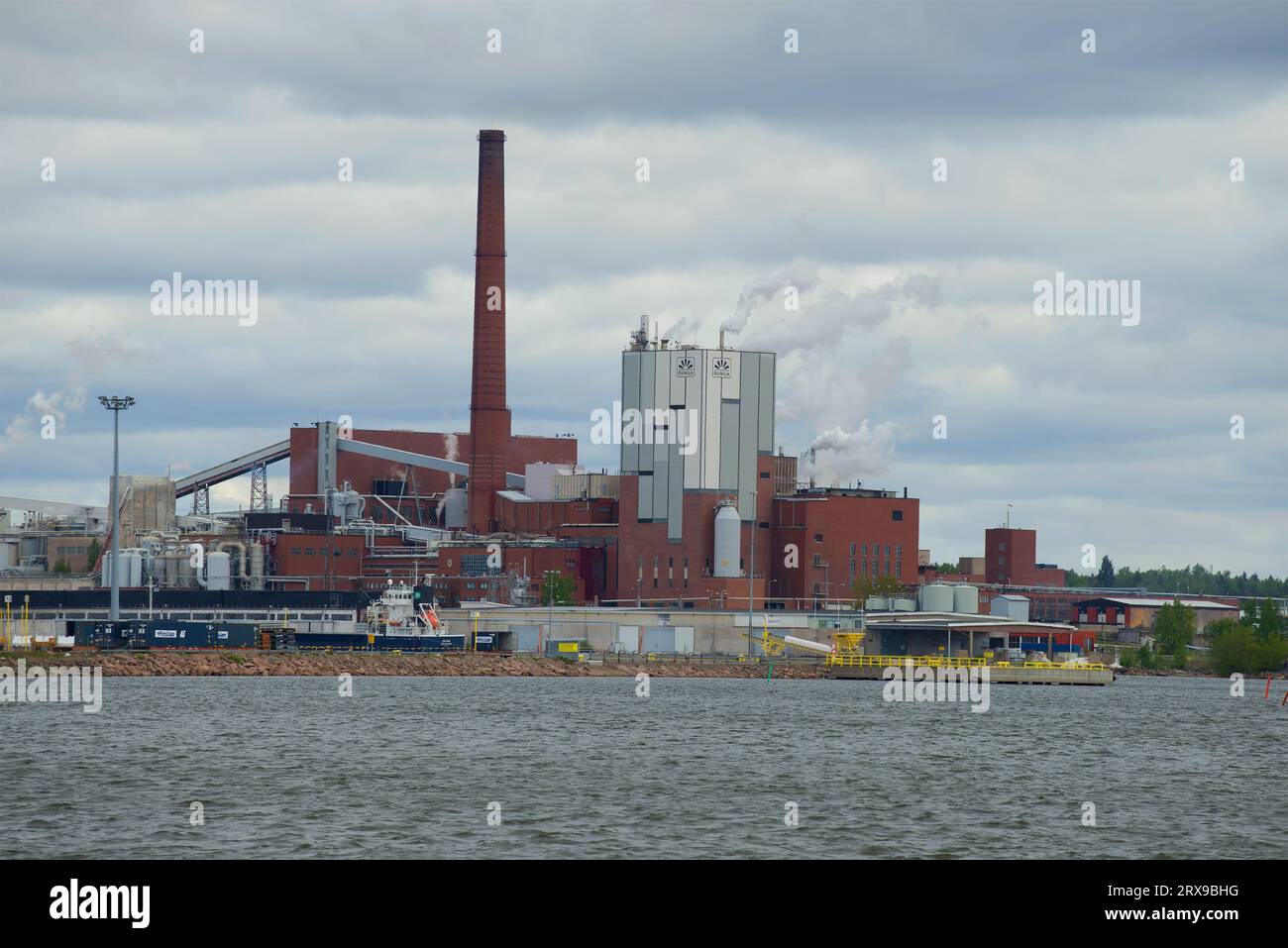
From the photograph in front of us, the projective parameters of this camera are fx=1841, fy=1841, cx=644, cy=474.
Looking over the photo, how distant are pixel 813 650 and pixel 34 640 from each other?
49393mm

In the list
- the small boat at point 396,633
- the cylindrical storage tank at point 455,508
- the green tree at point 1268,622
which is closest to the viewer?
the small boat at point 396,633

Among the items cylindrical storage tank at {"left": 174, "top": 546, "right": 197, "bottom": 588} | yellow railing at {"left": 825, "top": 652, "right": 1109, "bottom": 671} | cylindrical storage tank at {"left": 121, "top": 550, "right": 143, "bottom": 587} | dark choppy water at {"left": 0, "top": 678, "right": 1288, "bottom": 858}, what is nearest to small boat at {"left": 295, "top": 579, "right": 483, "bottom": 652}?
cylindrical storage tank at {"left": 174, "top": 546, "right": 197, "bottom": 588}

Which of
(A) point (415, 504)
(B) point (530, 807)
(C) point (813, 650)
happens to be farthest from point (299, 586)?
(B) point (530, 807)

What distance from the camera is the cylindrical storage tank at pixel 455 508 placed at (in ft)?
505

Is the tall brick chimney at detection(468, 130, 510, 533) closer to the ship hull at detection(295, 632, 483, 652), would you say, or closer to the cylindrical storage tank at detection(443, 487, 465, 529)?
the cylindrical storage tank at detection(443, 487, 465, 529)

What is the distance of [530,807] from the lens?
40906 mm

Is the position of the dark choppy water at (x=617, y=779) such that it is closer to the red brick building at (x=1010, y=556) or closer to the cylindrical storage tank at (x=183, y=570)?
the cylindrical storage tank at (x=183, y=570)

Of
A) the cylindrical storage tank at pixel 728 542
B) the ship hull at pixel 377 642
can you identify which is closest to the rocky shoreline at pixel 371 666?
the ship hull at pixel 377 642

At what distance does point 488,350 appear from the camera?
136 meters

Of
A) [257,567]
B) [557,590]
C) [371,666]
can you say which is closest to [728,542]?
[557,590]

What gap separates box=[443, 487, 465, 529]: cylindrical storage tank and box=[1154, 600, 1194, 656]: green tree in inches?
2267

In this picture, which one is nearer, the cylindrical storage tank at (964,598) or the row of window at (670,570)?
the row of window at (670,570)

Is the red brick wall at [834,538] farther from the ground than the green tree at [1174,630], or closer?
farther from the ground

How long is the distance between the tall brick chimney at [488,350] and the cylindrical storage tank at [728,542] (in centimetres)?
1987
